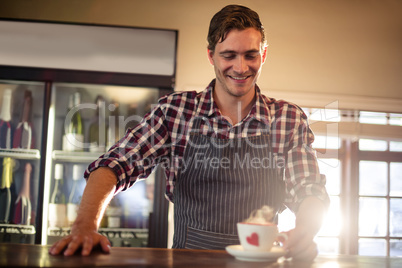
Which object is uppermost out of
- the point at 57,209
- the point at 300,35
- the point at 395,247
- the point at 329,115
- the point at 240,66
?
the point at 300,35

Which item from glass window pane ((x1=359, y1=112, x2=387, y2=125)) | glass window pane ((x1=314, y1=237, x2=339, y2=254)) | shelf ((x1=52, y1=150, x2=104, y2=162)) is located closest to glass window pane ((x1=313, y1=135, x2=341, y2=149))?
glass window pane ((x1=359, y1=112, x2=387, y2=125))

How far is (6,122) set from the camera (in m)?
3.14

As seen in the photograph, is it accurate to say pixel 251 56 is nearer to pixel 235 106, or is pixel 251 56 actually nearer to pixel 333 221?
pixel 235 106

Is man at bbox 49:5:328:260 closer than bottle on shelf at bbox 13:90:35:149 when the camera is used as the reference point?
Yes

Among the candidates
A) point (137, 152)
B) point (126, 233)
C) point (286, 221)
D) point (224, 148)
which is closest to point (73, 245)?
point (137, 152)

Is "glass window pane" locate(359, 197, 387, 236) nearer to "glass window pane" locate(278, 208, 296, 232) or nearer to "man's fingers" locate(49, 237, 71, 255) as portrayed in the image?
"glass window pane" locate(278, 208, 296, 232)

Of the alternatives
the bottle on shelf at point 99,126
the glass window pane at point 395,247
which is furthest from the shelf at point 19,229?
the glass window pane at point 395,247

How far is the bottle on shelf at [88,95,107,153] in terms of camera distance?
127 inches

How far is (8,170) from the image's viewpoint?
312 centimetres

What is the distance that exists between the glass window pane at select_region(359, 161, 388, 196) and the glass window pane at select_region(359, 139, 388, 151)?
0.13 m

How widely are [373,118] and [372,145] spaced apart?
400 millimetres

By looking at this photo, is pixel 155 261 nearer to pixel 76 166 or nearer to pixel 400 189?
pixel 76 166

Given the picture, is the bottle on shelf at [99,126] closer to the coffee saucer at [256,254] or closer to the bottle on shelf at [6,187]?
the bottle on shelf at [6,187]

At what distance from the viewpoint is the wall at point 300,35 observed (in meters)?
3.60
